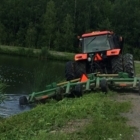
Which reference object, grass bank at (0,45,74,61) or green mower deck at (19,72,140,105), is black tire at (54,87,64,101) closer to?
green mower deck at (19,72,140,105)

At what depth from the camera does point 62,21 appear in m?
60.1

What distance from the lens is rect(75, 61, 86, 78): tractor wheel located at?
1355 centimetres

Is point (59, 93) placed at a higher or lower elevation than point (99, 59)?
lower

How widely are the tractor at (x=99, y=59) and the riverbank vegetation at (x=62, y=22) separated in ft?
137

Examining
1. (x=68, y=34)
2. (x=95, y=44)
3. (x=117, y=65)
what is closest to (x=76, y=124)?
(x=117, y=65)

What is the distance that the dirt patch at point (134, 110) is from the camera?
702 centimetres

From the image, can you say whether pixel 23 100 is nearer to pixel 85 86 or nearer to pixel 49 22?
pixel 85 86

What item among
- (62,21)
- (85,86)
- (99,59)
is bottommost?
(85,86)

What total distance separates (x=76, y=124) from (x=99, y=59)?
21.5 ft

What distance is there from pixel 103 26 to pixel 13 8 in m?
15.9

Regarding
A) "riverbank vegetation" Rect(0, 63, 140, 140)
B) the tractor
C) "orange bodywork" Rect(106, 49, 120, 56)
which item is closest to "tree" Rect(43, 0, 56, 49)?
the tractor

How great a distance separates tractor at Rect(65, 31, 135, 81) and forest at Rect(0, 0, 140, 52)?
42.6 m

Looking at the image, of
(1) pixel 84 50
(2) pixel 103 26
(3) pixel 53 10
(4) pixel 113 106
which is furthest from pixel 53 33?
(4) pixel 113 106

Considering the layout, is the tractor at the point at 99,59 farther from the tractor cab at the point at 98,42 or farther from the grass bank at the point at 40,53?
the grass bank at the point at 40,53
